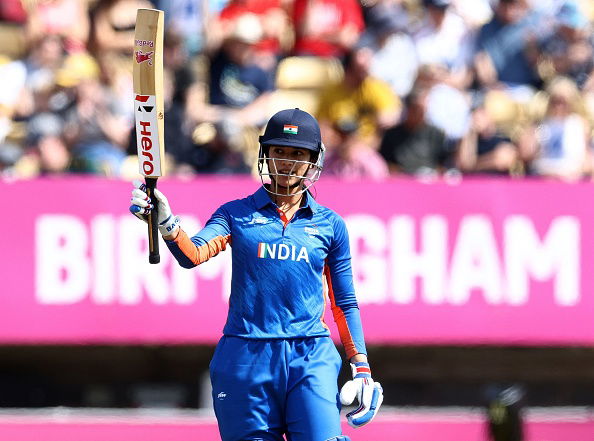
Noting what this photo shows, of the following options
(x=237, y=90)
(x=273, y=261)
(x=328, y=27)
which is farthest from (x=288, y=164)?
(x=328, y=27)

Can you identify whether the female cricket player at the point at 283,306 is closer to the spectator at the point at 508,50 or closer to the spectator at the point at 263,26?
the spectator at the point at 263,26

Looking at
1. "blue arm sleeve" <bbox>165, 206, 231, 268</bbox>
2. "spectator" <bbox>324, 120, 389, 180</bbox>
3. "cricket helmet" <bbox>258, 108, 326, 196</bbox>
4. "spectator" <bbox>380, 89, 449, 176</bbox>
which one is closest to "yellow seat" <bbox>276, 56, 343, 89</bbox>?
"spectator" <bbox>380, 89, 449, 176</bbox>

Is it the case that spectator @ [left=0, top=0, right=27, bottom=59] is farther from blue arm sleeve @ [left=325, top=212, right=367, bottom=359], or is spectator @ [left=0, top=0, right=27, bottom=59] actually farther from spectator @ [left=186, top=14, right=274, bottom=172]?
blue arm sleeve @ [left=325, top=212, right=367, bottom=359]

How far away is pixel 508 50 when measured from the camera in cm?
1050

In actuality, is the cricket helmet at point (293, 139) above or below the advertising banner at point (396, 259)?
above

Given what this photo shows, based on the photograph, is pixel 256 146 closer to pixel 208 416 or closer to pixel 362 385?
pixel 208 416

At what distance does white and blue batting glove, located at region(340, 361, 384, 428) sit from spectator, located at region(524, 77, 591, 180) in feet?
14.8

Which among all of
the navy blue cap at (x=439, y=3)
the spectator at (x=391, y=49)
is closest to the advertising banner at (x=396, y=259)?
the spectator at (x=391, y=49)

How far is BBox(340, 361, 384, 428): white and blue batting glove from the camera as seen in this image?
537cm

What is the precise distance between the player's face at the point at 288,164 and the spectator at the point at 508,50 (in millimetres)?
5158

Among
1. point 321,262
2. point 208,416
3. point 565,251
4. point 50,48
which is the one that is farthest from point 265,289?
point 50,48

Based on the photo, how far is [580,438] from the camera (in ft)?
28.0

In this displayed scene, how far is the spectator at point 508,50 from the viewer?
34.1 ft

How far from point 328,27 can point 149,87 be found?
538cm
